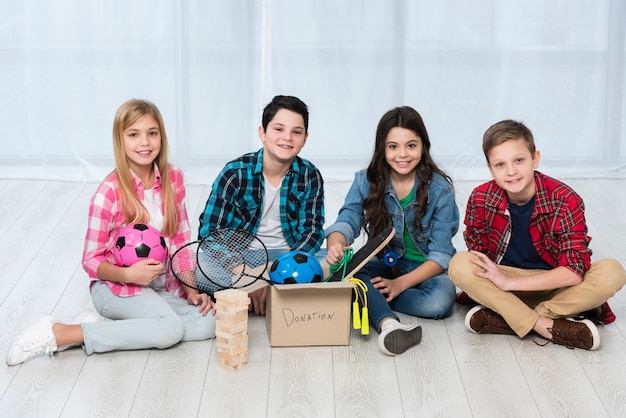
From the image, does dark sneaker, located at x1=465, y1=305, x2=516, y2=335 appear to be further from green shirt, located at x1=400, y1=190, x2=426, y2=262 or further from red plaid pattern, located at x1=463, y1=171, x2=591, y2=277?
green shirt, located at x1=400, y1=190, x2=426, y2=262

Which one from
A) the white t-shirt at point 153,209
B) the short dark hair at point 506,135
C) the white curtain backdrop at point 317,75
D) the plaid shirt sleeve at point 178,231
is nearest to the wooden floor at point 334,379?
the plaid shirt sleeve at point 178,231

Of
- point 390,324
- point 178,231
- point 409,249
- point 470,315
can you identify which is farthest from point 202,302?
point 470,315

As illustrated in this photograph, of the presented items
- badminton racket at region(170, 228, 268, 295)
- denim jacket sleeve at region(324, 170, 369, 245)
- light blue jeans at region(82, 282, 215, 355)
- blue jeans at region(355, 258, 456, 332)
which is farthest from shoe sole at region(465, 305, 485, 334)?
light blue jeans at region(82, 282, 215, 355)

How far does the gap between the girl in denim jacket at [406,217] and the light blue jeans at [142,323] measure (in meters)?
0.46

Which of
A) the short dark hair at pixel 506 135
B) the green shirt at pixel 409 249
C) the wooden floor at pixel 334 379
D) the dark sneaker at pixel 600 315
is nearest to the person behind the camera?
the wooden floor at pixel 334 379

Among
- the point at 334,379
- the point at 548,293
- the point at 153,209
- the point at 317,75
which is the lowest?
the point at 334,379

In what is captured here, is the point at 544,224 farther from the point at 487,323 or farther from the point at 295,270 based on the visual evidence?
the point at 295,270

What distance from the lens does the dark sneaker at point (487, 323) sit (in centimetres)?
269

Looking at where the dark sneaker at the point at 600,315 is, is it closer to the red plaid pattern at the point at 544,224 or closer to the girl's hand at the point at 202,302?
the red plaid pattern at the point at 544,224

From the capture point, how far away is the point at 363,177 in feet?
9.66

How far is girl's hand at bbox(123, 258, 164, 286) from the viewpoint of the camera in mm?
2594

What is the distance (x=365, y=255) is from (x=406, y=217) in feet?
0.98

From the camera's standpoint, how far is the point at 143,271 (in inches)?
102

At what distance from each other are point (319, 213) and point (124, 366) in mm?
790
